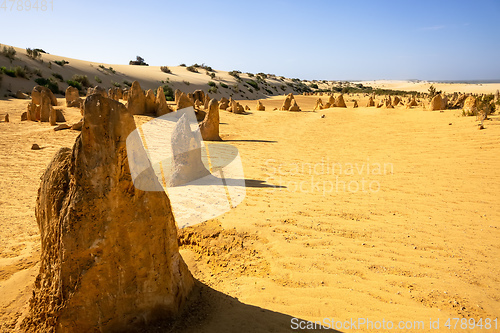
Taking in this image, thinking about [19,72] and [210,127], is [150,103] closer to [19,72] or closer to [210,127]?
[210,127]

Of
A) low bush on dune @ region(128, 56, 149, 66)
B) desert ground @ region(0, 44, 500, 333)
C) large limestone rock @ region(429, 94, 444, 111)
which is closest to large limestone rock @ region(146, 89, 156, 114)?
desert ground @ region(0, 44, 500, 333)

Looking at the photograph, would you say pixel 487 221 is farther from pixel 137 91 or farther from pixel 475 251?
pixel 137 91

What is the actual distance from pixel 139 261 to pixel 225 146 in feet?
25.0

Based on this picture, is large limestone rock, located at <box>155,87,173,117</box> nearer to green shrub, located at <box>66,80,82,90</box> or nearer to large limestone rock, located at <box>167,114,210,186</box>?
large limestone rock, located at <box>167,114,210,186</box>

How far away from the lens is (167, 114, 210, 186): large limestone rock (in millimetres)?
5680

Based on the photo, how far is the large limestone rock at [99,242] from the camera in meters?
2.11

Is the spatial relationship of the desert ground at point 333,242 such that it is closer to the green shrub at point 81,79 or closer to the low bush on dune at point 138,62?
the green shrub at point 81,79

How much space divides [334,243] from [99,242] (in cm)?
269

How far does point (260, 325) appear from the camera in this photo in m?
2.44

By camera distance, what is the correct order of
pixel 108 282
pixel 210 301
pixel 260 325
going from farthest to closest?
1. pixel 210 301
2. pixel 260 325
3. pixel 108 282

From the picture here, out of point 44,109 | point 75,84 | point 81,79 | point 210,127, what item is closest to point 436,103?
point 210,127

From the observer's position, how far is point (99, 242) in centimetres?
215

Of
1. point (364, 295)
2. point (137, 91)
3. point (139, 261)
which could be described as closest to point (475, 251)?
point (364, 295)
